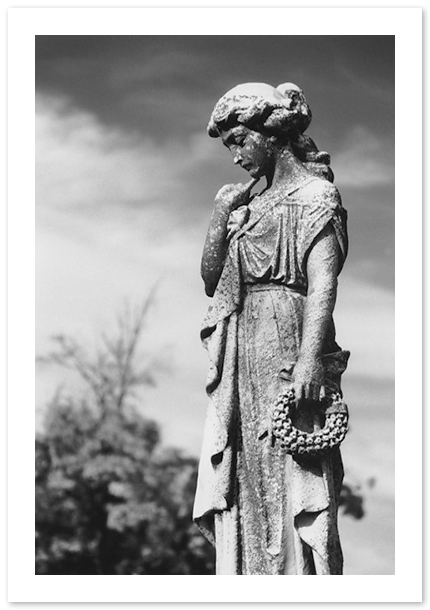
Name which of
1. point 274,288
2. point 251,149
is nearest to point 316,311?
point 274,288

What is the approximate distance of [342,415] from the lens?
30.2 ft

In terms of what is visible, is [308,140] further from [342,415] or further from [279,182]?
[342,415]

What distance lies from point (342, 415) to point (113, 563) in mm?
9932

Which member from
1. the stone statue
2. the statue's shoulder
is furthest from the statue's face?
the statue's shoulder

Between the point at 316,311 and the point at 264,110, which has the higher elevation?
the point at 264,110

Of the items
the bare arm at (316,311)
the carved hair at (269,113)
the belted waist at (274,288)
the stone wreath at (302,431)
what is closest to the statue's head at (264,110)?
the carved hair at (269,113)

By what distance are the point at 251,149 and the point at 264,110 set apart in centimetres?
26

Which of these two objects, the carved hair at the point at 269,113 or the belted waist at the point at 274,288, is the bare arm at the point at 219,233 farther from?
the carved hair at the point at 269,113

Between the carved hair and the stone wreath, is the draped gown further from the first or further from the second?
the carved hair

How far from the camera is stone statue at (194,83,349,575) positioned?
30.1ft

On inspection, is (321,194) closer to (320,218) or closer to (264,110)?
(320,218)

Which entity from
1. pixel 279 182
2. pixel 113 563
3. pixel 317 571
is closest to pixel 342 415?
pixel 317 571

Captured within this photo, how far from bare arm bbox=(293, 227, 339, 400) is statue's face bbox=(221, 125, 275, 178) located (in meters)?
→ 0.65

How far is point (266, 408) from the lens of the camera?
368 inches
